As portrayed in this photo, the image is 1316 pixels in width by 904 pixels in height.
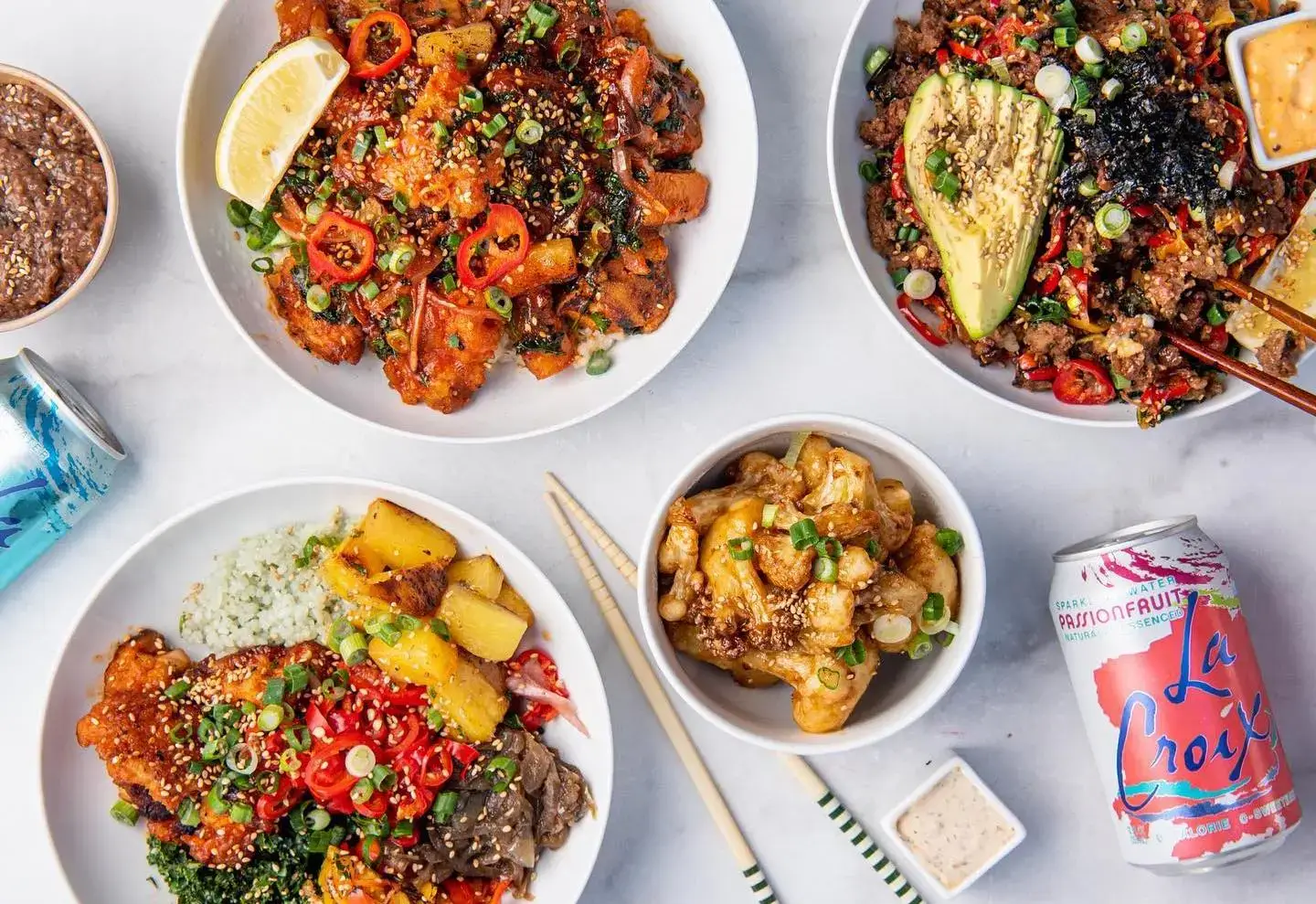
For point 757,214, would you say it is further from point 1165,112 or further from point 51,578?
point 51,578

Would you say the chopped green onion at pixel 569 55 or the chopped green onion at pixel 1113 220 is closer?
the chopped green onion at pixel 1113 220

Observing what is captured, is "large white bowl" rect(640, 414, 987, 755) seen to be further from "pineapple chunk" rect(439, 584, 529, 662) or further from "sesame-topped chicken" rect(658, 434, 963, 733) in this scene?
"pineapple chunk" rect(439, 584, 529, 662)

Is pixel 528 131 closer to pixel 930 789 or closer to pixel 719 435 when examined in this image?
pixel 719 435

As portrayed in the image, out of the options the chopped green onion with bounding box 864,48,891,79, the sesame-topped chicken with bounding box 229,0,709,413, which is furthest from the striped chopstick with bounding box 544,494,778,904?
the chopped green onion with bounding box 864,48,891,79

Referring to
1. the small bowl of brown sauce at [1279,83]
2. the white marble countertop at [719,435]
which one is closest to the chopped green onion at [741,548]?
the white marble countertop at [719,435]

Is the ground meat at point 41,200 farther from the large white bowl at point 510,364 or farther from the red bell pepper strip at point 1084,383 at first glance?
the red bell pepper strip at point 1084,383

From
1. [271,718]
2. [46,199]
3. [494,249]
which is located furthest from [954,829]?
[46,199]
